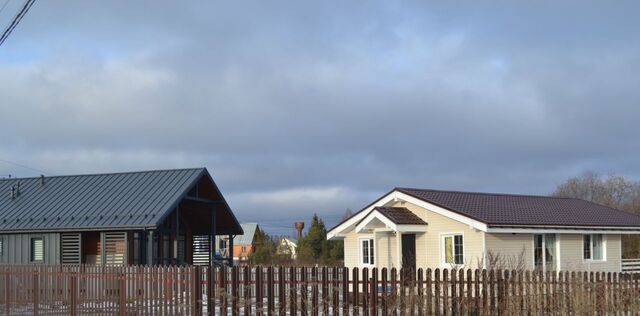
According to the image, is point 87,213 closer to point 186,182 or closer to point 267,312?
point 186,182

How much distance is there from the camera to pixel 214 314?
14773 millimetres

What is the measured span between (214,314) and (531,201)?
20.8m

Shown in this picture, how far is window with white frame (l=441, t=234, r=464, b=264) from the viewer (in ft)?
90.6

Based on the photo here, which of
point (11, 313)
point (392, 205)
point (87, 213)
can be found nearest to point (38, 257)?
point (87, 213)

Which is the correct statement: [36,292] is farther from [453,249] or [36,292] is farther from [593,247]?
[593,247]

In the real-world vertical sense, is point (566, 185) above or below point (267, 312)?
above

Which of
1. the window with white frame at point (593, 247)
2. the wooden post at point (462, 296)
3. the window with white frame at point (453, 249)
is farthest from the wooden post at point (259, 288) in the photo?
the window with white frame at point (593, 247)

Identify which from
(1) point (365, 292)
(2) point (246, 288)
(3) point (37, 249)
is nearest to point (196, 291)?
(2) point (246, 288)

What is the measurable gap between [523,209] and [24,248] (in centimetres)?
1804

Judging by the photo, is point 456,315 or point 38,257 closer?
point 456,315

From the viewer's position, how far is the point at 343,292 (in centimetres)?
1480

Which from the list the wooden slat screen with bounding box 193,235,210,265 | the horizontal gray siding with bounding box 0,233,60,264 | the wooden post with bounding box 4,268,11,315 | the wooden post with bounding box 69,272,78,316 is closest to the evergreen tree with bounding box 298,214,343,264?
the wooden slat screen with bounding box 193,235,210,265

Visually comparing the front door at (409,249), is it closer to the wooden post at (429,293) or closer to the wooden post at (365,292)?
the wooden post at (429,293)

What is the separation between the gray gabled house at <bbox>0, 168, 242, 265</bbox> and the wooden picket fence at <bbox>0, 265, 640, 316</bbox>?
29.2 ft
